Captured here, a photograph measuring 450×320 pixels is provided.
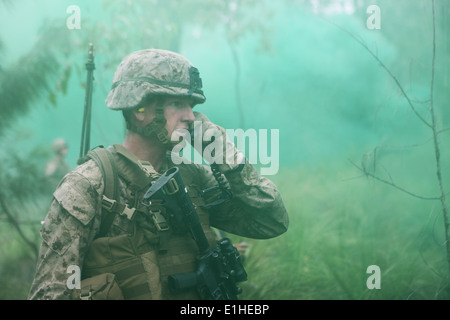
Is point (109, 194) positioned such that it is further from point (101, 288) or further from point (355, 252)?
point (355, 252)

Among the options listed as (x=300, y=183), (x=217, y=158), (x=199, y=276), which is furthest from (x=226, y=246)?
(x=300, y=183)

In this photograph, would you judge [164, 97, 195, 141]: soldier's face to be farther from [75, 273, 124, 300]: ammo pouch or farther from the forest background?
the forest background

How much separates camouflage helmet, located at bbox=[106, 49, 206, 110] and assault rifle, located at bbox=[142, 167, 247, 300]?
49 cm

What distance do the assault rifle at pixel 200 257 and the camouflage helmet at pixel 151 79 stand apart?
493 mm

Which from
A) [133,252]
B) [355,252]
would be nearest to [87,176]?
[133,252]

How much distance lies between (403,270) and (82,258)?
3.22 meters

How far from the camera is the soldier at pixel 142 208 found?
65.0 inches

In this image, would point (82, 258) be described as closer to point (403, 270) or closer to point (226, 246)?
Answer: point (226, 246)

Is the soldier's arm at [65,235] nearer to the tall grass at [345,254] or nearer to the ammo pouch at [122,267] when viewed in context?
the ammo pouch at [122,267]

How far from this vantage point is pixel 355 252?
438 centimetres

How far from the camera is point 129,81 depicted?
204cm

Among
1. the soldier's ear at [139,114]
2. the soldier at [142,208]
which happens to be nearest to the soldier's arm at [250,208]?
the soldier at [142,208]

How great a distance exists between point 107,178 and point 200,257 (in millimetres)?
625

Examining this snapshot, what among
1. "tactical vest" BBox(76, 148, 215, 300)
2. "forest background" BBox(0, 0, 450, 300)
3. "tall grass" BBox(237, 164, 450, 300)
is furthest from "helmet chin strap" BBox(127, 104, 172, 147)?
"tall grass" BBox(237, 164, 450, 300)
